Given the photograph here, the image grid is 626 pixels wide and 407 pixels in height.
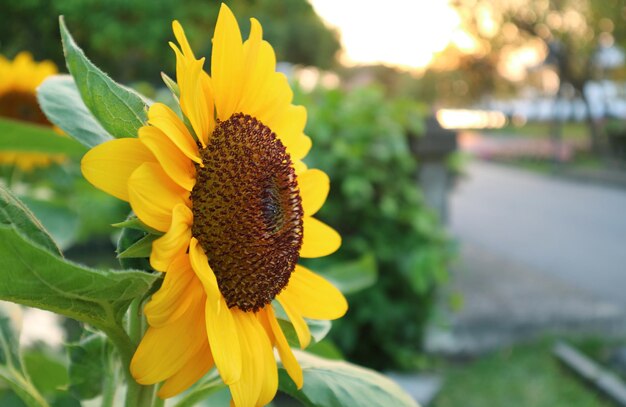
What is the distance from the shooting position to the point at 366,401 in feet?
1.96

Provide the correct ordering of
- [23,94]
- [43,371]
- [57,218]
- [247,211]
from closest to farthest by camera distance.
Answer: [247,211] → [43,371] → [57,218] → [23,94]

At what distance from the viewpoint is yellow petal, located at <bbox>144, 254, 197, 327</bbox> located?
0.45 m

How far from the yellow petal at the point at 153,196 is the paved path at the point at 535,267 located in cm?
307

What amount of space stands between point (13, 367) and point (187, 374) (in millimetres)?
204

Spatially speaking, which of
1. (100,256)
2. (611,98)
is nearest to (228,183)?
(100,256)

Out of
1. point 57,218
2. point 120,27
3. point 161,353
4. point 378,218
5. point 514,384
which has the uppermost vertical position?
point 161,353

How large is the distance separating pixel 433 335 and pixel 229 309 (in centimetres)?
343

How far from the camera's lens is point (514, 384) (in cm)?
389

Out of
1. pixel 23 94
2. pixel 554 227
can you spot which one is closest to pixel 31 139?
pixel 23 94

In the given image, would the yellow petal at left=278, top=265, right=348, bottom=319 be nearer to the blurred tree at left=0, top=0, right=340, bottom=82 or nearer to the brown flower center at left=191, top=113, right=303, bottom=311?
the brown flower center at left=191, top=113, right=303, bottom=311

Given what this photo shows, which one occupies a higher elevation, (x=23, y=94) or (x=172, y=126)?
(x=172, y=126)

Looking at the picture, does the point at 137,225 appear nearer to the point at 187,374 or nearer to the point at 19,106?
the point at 187,374

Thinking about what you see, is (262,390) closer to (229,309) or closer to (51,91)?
(229,309)

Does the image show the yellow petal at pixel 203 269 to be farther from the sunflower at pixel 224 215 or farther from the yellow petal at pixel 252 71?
the yellow petal at pixel 252 71
